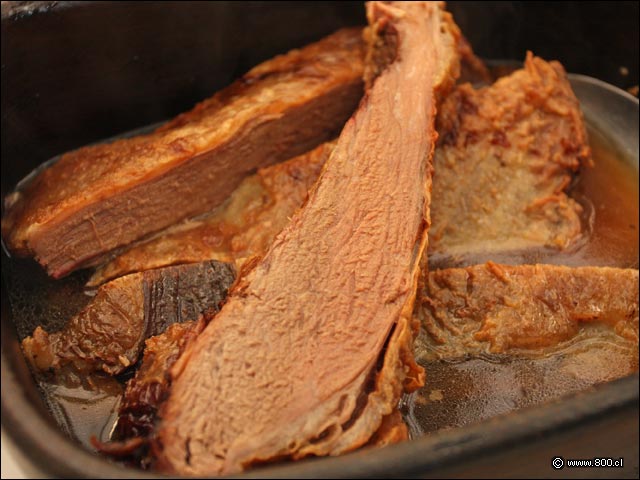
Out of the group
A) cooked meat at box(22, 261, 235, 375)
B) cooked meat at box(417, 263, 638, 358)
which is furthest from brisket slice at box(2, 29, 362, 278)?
cooked meat at box(417, 263, 638, 358)

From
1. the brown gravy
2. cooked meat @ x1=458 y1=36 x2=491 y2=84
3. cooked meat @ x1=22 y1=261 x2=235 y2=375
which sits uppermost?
cooked meat @ x1=458 y1=36 x2=491 y2=84

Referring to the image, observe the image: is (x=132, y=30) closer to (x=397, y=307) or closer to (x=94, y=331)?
(x=94, y=331)

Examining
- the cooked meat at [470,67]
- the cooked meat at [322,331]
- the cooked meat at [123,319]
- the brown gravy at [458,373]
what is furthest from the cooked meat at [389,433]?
the cooked meat at [470,67]

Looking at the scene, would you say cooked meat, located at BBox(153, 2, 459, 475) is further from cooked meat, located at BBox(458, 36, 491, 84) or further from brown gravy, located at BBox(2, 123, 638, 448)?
cooked meat, located at BBox(458, 36, 491, 84)

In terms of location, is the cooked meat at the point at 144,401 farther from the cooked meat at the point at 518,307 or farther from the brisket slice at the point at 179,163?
the cooked meat at the point at 518,307

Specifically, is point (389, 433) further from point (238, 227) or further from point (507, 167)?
point (507, 167)
